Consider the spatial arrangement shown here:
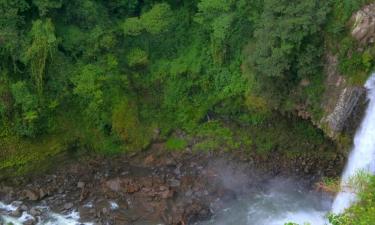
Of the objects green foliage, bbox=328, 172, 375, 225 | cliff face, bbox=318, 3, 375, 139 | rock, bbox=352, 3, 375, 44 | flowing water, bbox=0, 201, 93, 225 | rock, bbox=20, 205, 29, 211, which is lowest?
flowing water, bbox=0, 201, 93, 225

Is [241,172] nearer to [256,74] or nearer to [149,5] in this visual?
[256,74]

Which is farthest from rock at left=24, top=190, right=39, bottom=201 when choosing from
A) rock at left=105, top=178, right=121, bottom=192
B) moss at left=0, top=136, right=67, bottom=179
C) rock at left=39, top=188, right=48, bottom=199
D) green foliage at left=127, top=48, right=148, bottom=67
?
green foliage at left=127, top=48, right=148, bottom=67

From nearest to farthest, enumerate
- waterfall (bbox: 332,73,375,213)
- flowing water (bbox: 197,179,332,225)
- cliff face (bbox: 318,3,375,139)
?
waterfall (bbox: 332,73,375,213)
cliff face (bbox: 318,3,375,139)
flowing water (bbox: 197,179,332,225)

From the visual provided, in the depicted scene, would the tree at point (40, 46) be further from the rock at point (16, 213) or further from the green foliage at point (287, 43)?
the green foliage at point (287, 43)

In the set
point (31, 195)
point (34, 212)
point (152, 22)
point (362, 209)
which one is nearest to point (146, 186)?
point (34, 212)

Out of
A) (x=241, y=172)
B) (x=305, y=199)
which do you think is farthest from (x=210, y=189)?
(x=305, y=199)

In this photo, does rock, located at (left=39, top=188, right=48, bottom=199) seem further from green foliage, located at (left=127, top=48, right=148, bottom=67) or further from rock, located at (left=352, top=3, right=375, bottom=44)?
rock, located at (left=352, top=3, right=375, bottom=44)

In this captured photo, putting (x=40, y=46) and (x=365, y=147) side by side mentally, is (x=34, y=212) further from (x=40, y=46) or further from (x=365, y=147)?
(x=365, y=147)
